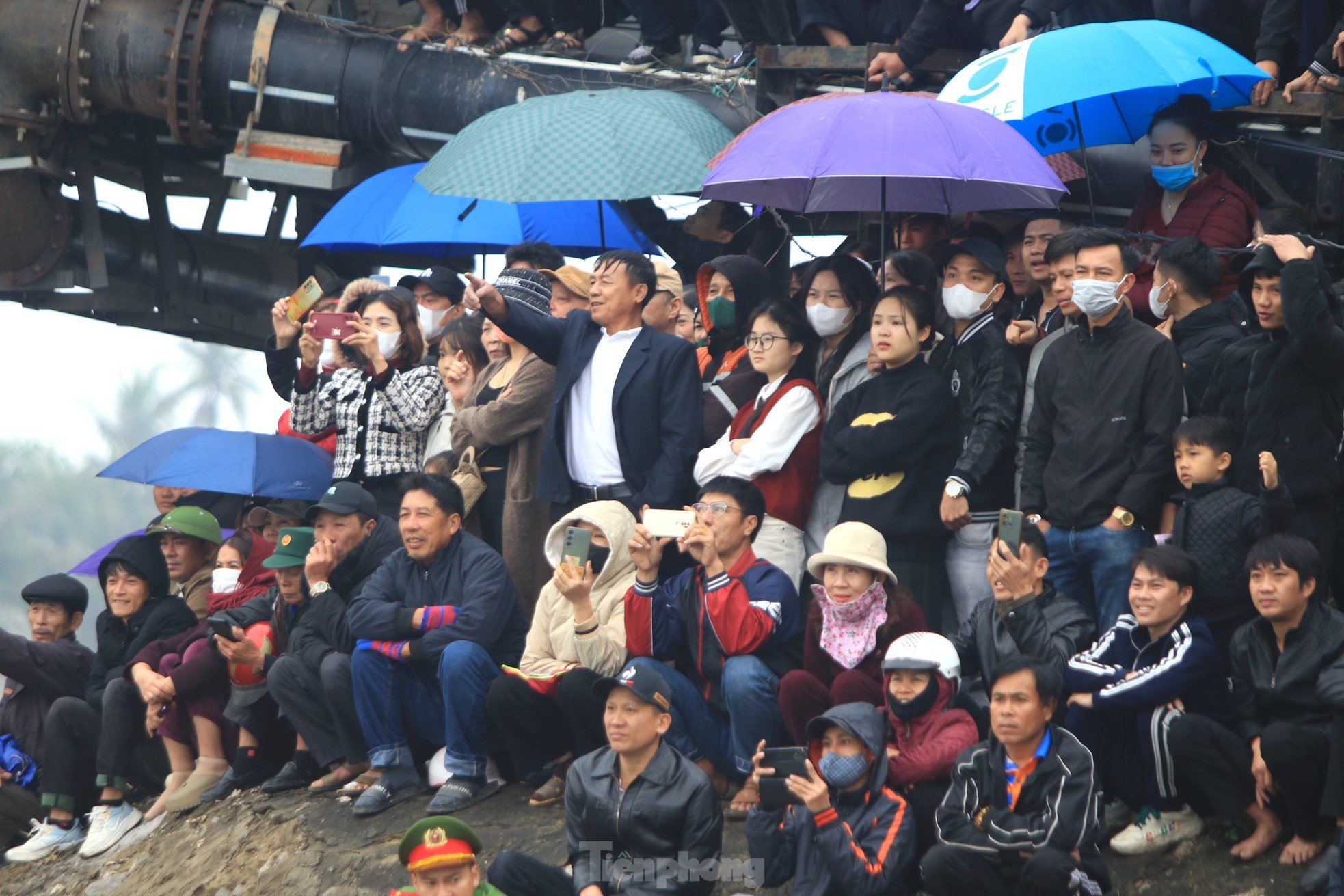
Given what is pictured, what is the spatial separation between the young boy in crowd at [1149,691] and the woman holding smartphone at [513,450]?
2.56 meters

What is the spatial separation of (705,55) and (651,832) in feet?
17.6

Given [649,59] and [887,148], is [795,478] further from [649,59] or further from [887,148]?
[649,59]

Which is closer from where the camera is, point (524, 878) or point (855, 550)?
point (524, 878)

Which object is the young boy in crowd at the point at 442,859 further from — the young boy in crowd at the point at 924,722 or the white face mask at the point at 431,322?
the white face mask at the point at 431,322

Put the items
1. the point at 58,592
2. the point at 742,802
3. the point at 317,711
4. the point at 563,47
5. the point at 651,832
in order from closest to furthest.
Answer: the point at 651,832 → the point at 742,802 → the point at 317,711 → the point at 58,592 → the point at 563,47

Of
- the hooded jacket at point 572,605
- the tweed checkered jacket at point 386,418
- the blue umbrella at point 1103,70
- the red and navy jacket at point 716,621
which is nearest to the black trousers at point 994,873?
the red and navy jacket at point 716,621

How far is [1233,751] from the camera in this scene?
4.60m

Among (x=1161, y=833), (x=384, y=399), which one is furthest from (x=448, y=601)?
(x=1161, y=833)

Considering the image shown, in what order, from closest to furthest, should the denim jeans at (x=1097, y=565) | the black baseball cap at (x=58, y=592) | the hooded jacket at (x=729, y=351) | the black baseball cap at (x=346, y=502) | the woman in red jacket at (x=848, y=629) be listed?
the denim jeans at (x=1097, y=565), the woman in red jacket at (x=848, y=629), the hooded jacket at (x=729, y=351), the black baseball cap at (x=346, y=502), the black baseball cap at (x=58, y=592)

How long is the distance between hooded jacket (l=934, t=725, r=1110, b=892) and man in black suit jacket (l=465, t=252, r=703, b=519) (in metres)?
1.96

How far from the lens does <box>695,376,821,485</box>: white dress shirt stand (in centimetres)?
588

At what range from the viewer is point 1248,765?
4.59 m

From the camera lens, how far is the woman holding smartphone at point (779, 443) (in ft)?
19.3

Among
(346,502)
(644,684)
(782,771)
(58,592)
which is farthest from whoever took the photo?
(58,592)
